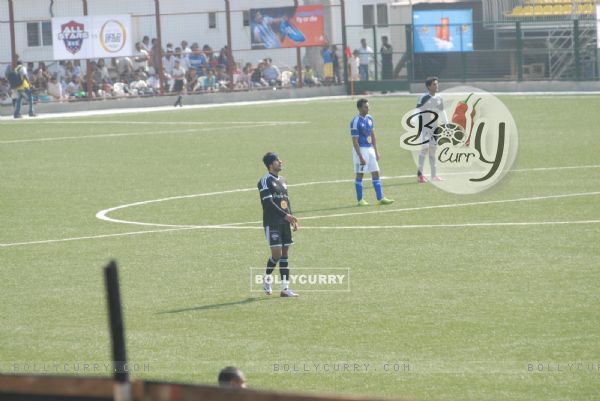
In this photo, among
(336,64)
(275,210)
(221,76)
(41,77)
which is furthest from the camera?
(336,64)

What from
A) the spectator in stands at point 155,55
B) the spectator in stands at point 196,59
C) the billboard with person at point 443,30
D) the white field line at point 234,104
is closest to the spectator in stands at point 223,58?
the spectator in stands at point 196,59

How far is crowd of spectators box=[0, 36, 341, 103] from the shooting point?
181 ft

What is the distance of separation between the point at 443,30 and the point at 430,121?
31390 mm

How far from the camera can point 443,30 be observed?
5838cm

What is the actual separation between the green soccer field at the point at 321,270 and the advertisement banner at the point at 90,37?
63.3 ft

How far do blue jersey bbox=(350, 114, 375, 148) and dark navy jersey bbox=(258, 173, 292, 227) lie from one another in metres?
9.22

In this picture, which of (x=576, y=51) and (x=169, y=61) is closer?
(x=576, y=51)

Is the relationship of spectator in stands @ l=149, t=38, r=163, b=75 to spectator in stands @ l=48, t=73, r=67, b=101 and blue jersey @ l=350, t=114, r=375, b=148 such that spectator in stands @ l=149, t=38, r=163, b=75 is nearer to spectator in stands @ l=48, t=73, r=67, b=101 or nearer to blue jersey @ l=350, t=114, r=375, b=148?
spectator in stands @ l=48, t=73, r=67, b=101

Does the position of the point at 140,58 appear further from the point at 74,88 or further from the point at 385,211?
the point at 385,211

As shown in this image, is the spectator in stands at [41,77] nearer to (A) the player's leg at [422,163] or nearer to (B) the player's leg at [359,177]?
(A) the player's leg at [422,163]

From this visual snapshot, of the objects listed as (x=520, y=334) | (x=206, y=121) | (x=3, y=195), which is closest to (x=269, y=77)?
(x=206, y=121)

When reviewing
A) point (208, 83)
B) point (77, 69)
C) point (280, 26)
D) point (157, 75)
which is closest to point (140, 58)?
point (157, 75)

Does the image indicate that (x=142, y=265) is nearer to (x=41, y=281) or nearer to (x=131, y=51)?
(x=41, y=281)

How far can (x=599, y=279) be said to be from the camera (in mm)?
15695
